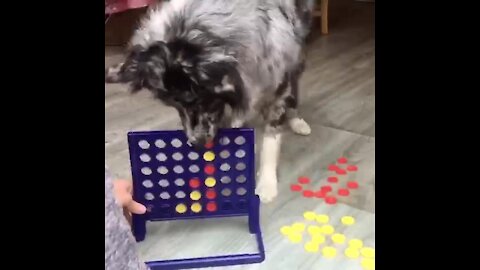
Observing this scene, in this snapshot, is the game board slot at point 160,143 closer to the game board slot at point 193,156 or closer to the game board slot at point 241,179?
the game board slot at point 193,156

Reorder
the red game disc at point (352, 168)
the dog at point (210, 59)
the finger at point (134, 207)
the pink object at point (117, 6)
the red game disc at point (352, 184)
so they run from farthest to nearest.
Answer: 1. the pink object at point (117, 6)
2. the red game disc at point (352, 168)
3. the red game disc at point (352, 184)
4. the dog at point (210, 59)
5. the finger at point (134, 207)

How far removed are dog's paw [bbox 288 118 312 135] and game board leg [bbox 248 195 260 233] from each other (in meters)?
0.79

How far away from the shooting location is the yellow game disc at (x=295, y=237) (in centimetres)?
171

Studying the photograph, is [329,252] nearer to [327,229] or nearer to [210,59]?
[327,229]

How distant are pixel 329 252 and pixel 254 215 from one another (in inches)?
10.2

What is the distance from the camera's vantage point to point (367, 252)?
64.5 inches

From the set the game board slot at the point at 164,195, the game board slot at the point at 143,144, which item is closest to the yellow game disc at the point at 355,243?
the game board slot at the point at 164,195

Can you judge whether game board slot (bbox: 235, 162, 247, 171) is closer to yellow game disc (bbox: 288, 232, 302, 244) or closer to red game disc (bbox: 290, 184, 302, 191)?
yellow game disc (bbox: 288, 232, 302, 244)

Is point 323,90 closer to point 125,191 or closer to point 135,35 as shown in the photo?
point 135,35

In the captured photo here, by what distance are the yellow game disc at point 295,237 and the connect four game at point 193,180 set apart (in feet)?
0.34

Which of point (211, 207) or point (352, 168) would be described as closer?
point (211, 207)

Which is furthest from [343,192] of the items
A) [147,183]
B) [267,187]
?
[147,183]

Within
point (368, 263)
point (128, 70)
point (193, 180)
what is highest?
point (128, 70)
